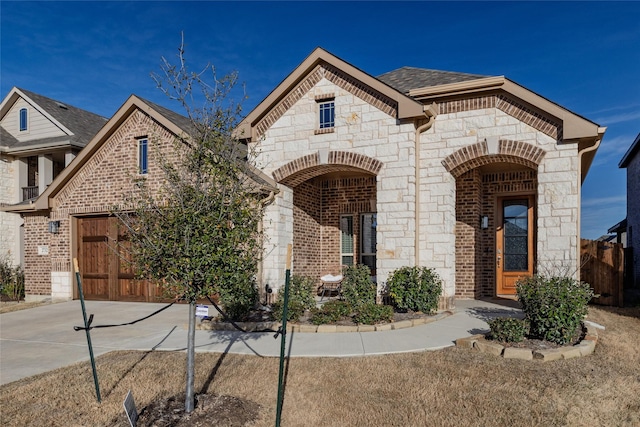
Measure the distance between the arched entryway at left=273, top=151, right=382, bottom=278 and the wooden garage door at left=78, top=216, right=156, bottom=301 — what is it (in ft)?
14.5

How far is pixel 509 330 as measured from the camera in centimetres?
631

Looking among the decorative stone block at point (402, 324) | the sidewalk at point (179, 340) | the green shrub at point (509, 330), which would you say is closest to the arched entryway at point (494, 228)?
the sidewalk at point (179, 340)

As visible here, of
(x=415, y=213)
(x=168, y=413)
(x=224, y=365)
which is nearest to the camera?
(x=168, y=413)

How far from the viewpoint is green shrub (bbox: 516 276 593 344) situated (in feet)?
20.5

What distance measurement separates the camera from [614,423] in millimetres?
4090

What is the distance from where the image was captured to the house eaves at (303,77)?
9.53 metres

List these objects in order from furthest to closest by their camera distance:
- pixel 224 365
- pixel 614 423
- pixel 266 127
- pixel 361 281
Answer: pixel 266 127 < pixel 361 281 < pixel 224 365 < pixel 614 423

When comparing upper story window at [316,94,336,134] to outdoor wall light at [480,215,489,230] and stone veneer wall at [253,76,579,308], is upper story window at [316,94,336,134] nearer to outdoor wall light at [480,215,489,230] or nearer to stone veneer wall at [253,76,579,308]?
stone veneer wall at [253,76,579,308]

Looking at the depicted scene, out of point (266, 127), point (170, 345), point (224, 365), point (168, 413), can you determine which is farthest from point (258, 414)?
point (266, 127)

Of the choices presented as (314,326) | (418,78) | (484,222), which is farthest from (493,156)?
(314,326)

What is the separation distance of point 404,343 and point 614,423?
3.09 m

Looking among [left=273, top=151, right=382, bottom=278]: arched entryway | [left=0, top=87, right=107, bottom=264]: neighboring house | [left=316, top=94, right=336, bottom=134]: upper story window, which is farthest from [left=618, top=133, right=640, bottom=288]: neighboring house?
[left=0, top=87, right=107, bottom=264]: neighboring house

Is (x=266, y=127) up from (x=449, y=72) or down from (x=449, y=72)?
down

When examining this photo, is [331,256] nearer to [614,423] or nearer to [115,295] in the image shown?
[115,295]
